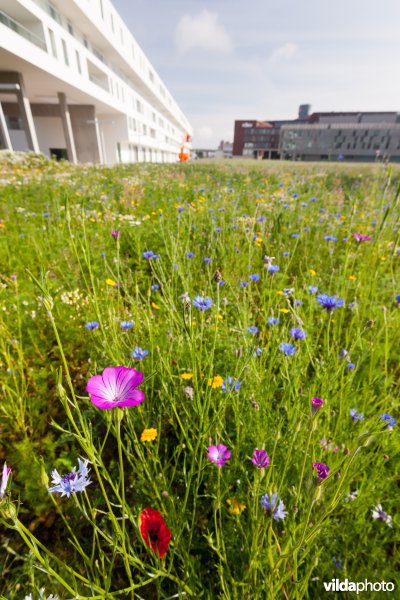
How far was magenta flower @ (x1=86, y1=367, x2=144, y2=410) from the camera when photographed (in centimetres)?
58

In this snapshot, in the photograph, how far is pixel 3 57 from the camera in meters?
10.8

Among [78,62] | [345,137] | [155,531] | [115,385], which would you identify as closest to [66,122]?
[78,62]

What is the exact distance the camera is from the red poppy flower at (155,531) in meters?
0.68

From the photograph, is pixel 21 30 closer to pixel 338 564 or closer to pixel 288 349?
pixel 288 349

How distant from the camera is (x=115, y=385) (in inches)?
26.1

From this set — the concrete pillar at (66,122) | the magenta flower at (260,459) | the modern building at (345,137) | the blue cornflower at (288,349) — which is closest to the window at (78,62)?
the concrete pillar at (66,122)

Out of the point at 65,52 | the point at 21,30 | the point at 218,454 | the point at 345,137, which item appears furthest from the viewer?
the point at 345,137

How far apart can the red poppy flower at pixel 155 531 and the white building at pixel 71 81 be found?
14.2m

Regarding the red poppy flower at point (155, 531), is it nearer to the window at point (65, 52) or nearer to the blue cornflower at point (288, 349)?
the blue cornflower at point (288, 349)

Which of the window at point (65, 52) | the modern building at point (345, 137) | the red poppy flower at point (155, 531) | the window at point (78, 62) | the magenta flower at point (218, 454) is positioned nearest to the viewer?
the red poppy flower at point (155, 531)

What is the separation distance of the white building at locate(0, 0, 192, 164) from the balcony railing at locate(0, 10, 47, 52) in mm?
31

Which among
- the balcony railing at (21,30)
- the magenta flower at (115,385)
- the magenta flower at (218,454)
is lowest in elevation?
the magenta flower at (218,454)

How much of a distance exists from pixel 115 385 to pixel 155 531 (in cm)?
38

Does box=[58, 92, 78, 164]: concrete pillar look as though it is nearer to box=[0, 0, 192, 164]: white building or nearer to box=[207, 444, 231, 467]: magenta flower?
box=[0, 0, 192, 164]: white building
